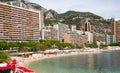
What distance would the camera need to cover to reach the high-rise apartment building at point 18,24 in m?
157

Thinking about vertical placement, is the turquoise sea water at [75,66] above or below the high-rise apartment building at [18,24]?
below

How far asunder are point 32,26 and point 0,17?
3154 cm

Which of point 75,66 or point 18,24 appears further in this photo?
point 18,24

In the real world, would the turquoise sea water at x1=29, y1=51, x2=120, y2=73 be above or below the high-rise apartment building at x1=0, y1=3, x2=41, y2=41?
below

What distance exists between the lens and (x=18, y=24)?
170625 millimetres

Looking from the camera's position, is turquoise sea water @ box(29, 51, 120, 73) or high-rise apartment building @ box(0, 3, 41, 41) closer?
turquoise sea water @ box(29, 51, 120, 73)

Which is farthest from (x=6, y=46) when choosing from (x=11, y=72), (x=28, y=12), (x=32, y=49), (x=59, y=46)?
Result: (x=11, y=72)

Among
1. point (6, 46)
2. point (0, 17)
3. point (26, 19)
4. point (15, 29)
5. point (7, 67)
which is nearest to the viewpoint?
point (7, 67)

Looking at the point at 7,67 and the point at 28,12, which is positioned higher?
the point at 28,12

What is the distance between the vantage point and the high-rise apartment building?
15662 cm

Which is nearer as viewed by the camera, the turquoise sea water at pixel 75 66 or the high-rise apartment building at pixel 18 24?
the turquoise sea water at pixel 75 66

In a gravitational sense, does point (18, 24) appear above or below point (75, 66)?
above

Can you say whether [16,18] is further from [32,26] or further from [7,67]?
[7,67]

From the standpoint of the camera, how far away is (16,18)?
6658 inches
